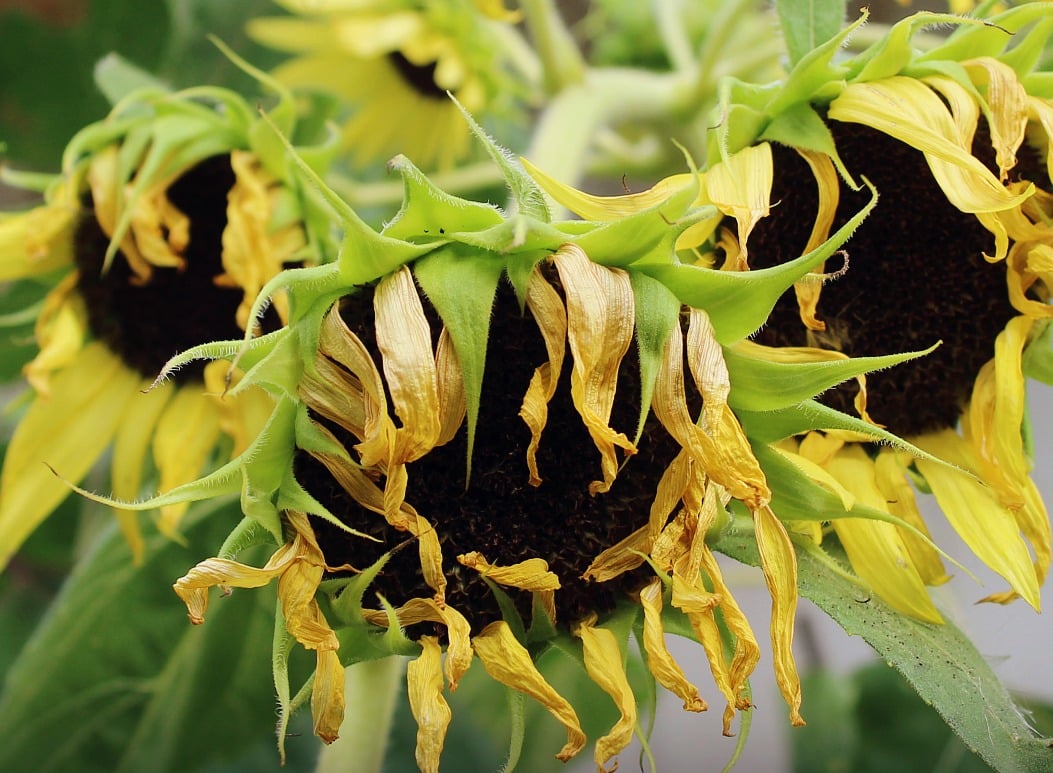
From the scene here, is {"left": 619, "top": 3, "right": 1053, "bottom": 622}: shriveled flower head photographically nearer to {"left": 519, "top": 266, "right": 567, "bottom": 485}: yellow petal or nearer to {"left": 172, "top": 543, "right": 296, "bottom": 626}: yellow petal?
{"left": 519, "top": 266, "right": 567, "bottom": 485}: yellow petal

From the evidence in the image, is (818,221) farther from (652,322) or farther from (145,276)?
(145,276)

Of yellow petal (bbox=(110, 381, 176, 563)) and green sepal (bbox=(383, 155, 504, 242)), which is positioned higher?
green sepal (bbox=(383, 155, 504, 242))

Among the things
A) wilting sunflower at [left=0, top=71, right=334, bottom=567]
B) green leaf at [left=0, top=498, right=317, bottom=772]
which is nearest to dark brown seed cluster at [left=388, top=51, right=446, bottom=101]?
wilting sunflower at [left=0, top=71, right=334, bottom=567]

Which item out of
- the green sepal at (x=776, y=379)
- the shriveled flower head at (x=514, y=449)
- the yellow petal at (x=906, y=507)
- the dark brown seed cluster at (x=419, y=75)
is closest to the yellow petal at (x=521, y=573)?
the shriveled flower head at (x=514, y=449)

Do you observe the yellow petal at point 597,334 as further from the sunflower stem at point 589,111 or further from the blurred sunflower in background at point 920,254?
the sunflower stem at point 589,111

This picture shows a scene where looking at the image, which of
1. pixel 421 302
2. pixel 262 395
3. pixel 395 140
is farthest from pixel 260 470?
pixel 395 140
